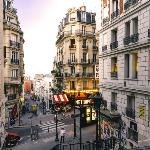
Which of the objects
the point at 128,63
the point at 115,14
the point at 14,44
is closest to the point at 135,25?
the point at 128,63

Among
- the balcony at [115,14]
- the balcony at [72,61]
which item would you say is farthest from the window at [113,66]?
the balcony at [72,61]

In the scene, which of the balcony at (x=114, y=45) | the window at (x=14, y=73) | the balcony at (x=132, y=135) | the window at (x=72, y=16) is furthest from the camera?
the window at (x=72, y=16)

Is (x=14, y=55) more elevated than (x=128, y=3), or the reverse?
(x=128, y=3)

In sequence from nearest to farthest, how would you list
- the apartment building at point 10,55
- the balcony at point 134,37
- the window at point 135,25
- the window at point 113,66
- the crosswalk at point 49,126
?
the balcony at point 134,37
the window at point 135,25
the window at point 113,66
the crosswalk at point 49,126
the apartment building at point 10,55

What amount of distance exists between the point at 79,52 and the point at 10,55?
16.9 meters

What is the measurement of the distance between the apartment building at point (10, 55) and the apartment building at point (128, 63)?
2229cm

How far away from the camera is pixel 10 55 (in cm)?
4831

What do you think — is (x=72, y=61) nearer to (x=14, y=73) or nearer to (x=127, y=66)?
(x=14, y=73)

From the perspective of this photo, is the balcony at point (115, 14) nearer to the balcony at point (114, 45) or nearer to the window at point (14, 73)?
the balcony at point (114, 45)

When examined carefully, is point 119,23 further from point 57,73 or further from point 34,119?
point 57,73

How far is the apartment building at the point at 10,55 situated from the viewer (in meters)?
46.8

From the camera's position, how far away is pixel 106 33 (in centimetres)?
2809

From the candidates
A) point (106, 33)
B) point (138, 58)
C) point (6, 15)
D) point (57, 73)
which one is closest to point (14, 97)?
point (6, 15)

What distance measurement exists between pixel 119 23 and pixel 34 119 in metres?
30.4
